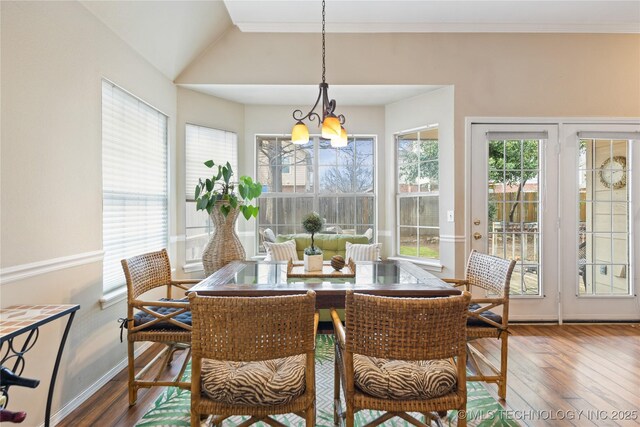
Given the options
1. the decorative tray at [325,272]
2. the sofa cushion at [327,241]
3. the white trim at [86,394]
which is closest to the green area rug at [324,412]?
the white trim at [86,394]

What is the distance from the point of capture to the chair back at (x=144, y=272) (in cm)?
216

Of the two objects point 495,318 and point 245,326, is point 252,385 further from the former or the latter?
point 495,318

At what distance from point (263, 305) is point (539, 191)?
3459 millimetres

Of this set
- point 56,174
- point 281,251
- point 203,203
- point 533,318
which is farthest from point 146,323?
point 533,318

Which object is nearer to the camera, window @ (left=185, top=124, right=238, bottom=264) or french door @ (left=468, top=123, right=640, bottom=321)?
french door @ (left=468, top=123, right=640, bottom=321)

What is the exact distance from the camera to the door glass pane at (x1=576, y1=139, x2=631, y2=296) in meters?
3.64

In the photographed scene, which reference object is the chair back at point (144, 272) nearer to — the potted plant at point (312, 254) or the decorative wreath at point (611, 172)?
the potted plant at point (312, 254)

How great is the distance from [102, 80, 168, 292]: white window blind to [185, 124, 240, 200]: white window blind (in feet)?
1.10

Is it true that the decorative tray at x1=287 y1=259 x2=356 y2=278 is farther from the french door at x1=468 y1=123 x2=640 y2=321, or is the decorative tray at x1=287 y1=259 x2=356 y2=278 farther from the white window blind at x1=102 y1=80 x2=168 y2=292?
the french door at x1=468 y1=123 x2=640 y2=321

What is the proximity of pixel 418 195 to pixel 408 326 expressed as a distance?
2.89 m

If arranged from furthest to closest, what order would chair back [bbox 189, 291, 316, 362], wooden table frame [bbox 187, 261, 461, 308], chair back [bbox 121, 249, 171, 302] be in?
chair back [bbox 121, 249, 171, 302]
wooden table frame [bbox 187, 261, 461, 308]
chair back [bbox 189, 291, 316, 362]

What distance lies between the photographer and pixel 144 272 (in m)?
2.38

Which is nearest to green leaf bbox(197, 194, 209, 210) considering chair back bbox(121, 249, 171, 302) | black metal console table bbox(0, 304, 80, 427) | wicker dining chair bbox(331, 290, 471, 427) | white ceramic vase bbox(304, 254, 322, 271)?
→ chair back bbox(121, 249, 171, 302)

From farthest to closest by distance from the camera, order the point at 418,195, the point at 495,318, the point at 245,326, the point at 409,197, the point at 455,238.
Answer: the point at 409,197 → the point at 418,195 → the point at 455,238 → the point at 495,318 → the point at 245,326
